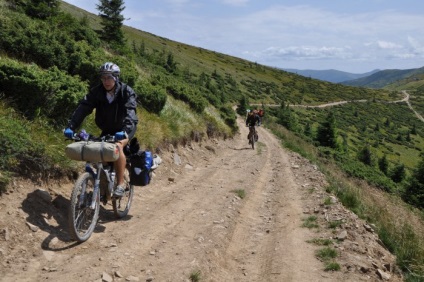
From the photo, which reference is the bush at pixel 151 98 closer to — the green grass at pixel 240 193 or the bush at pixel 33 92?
the bush at pixel 33 92

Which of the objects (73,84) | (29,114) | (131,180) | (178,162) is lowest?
(178,162)

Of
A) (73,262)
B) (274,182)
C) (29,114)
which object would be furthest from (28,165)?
(274,182)

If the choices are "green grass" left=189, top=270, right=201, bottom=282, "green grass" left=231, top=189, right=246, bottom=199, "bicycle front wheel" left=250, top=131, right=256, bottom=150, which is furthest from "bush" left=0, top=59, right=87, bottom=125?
"bicycle front wheel" left=250, top=131, right=256, bottom=150

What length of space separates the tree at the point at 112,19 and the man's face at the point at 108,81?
3932cm

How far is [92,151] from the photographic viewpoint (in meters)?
6.18

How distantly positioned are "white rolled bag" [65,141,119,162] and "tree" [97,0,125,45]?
40.3 meters

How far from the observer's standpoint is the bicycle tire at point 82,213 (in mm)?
5898

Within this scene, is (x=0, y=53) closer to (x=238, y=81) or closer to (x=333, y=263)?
(x=333, y=263)

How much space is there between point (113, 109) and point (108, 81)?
56 cm

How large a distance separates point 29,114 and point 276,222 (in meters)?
6.60

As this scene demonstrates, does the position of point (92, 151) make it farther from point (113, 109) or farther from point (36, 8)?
point (36, 8)

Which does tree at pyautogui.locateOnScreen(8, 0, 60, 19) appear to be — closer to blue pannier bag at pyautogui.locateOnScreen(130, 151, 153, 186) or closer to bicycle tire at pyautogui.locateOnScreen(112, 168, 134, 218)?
bicycle tire at pyautogui.locateOnScreen(112, 168, 134, 218)

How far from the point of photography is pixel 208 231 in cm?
763

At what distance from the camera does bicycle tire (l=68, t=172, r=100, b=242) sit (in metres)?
5.90
